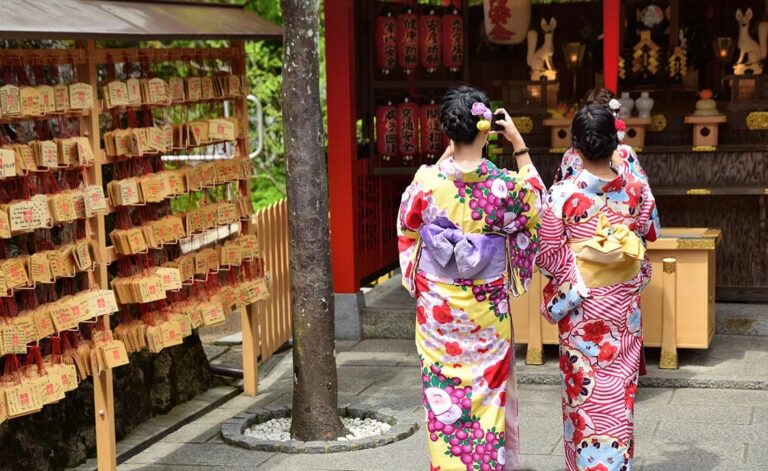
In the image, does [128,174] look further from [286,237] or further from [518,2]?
[518,2]

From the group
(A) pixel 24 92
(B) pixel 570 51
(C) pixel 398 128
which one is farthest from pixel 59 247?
(B) pixel 570 51

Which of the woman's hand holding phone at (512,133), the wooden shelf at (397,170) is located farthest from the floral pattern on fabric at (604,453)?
the wooden shelf at (397,170)

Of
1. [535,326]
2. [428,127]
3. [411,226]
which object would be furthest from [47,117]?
[428,127]

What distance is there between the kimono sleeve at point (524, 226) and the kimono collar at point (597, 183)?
338 mm

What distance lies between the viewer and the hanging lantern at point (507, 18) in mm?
11289

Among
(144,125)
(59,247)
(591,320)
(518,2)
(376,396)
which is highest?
(518,2)

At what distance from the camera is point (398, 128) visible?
36.3 feet

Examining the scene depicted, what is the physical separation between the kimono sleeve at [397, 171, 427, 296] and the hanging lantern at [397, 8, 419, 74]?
508cm

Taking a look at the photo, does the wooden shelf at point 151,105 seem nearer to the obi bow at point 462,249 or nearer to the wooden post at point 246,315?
the wooden post at point 246,315

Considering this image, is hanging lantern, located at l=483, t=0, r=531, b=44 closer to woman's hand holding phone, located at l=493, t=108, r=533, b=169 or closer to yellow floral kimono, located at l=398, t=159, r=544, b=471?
woman's hand holding phone, located at l=493, t=108, r=533, b=169

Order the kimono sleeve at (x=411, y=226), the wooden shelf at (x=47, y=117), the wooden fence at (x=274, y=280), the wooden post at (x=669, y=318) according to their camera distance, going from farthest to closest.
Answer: the wooden fence at (x=274, y=280) → the wooden post at (x=669, y=318) → the wooden shelf at (x=47, y=117) → the kimono sleeve at (x=411, y=226)

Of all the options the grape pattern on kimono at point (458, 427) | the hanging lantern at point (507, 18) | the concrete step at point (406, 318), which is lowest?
the concrete step at point (406, 318)

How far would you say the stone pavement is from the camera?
7.35m

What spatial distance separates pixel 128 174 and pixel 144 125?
0.38m
